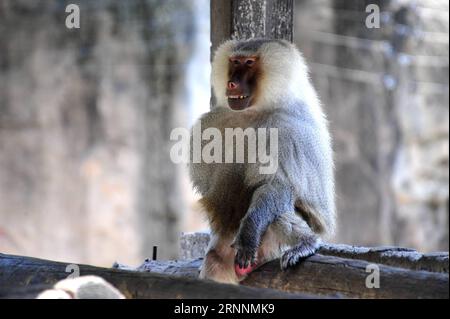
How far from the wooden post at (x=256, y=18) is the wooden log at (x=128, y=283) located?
1851 millimetres

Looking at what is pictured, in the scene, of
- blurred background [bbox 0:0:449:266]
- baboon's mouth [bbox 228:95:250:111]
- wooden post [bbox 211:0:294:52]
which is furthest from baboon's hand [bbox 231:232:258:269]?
blurred background [bbox 0:0:449:266]

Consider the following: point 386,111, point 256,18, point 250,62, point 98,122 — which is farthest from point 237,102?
point 386,111

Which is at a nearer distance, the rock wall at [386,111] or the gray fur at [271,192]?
the gray fur at [271,192]

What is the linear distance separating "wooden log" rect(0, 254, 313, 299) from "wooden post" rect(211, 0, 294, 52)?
1.85m

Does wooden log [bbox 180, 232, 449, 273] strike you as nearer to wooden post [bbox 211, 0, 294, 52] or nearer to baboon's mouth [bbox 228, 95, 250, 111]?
baboon's mouth [bbox 228, 95, 250, 111]

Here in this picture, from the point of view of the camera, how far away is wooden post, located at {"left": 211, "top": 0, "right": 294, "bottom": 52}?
167 inches

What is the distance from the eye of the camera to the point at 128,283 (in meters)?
2.95

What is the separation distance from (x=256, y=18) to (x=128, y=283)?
6.57 feet

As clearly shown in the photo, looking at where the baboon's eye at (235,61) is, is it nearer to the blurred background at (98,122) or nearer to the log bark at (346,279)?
the log bark at (346,279)

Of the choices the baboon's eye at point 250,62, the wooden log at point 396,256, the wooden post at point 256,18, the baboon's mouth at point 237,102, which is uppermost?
the wooden post at point 256,18

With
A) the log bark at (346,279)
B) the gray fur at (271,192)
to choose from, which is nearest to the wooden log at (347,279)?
the log bark at (346,279)

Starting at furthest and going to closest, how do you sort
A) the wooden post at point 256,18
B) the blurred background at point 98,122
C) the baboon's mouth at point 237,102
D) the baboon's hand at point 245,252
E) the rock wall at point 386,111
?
the rock wall at point 386,111 < the blurred background at point 98,122 < the wooden post at point 256,18 < the baboon's mouth at point 237,102 < the baboon's hand at point 245,252

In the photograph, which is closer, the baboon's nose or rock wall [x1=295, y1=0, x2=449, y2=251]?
the baboon's nose

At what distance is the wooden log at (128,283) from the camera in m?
2.57
